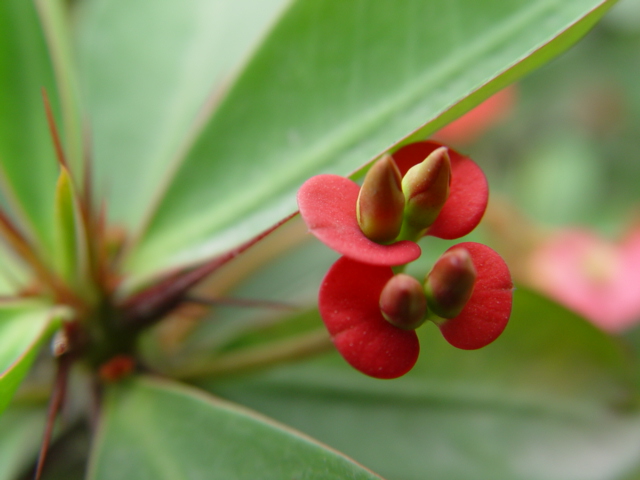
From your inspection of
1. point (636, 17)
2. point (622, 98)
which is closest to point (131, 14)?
point (636, 17)

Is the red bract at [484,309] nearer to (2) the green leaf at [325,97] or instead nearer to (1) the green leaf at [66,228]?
(2) the green leaf at [325,97]

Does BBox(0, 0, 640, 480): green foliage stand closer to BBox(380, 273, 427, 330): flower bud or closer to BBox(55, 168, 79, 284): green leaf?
BBox(55, 168, 79, 284): green leaf

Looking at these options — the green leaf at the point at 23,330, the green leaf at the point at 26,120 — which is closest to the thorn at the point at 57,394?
the green leaf at the point at 23,330

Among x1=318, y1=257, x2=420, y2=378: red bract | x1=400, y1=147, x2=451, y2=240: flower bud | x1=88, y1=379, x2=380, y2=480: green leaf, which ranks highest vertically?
x1=400, y1=147, x2=451, y2=240: flower bud

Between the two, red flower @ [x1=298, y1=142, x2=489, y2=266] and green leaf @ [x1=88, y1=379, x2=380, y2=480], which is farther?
green leaf @ [x1=88, y1=379, x2=380, y2=480]

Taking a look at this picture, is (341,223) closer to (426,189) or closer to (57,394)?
(426,189)

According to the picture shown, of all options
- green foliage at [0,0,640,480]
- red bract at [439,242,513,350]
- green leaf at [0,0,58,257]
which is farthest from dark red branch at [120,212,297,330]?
red bract at [439,242,513,350]
